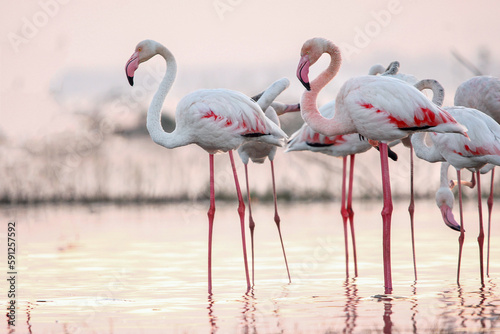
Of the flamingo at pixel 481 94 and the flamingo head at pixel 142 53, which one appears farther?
the flamingo at pixel 481 94

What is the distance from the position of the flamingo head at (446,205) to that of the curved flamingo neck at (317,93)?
6.60 ft

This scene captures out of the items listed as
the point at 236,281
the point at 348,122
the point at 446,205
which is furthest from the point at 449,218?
the point at 236,281

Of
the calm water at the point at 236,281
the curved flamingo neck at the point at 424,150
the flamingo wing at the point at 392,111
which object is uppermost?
the flamingo wing at the point at 392,111

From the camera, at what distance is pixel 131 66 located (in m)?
8.92

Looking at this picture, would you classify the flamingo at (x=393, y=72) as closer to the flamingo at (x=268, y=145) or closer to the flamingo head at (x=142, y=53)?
the flamingo at (x=268, y=145)

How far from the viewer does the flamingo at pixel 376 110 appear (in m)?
7.85

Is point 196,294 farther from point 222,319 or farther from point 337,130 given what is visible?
point 337,130

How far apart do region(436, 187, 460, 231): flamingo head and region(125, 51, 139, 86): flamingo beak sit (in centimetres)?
355

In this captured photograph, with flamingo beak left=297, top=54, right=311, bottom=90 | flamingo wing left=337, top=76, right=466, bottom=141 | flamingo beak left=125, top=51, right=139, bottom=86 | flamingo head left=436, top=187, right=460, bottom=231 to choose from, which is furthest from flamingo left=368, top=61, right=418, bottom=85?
flamingo beak left=125, top=51, right=139, bottom=86

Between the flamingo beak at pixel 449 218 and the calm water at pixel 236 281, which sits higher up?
the flamingo beak at pixel 449 218

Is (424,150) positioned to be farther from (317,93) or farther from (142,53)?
(142,53)

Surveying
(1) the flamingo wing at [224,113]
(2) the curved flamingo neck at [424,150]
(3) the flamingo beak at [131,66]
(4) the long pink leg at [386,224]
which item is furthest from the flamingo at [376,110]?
(3) the flamingo beak at [131,66]

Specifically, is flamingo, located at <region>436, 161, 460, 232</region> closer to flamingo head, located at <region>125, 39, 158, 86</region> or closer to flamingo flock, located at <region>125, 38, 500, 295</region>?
flamingo flock, located at <region>125, 38, 500, 295</region>

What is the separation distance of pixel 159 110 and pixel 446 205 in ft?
10.7
